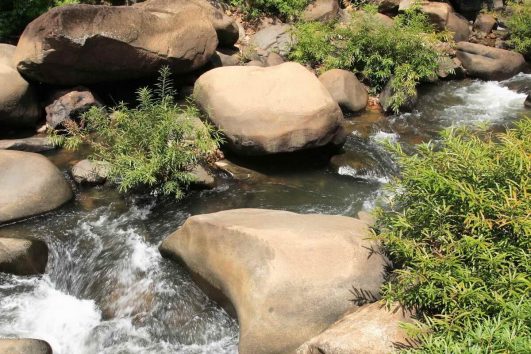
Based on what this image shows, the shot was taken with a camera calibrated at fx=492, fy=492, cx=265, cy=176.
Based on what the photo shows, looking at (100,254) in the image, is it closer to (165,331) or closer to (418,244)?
(165,331)

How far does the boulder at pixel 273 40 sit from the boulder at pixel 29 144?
5324 millimetres

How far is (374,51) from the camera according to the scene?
11.0 m

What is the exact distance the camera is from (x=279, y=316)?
4.65 meters

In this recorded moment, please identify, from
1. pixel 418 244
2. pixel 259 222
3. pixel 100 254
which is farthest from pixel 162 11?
pixel 418 244

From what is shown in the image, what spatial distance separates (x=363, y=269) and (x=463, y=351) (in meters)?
1.64

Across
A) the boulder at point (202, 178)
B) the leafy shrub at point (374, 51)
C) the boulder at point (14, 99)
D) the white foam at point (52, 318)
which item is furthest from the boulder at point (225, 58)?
the white foam at point (52, 318)

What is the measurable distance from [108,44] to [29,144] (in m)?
2.17

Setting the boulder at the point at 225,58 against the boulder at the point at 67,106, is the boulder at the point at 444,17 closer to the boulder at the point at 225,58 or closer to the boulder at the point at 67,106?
the boulder at the point at 225,58

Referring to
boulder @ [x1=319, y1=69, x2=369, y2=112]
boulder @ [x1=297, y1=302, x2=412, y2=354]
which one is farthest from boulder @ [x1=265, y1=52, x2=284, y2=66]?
boulder @ [x1=297, y1=302, x2=412, y2=354]

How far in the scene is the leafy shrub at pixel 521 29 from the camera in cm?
1348

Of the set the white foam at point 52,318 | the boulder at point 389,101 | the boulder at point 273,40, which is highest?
the boulder at point 273,40

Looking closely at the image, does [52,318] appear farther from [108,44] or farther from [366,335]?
[108,44]

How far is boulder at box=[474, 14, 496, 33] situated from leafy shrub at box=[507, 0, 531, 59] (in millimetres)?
797

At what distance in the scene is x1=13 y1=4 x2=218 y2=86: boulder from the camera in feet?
26.8
